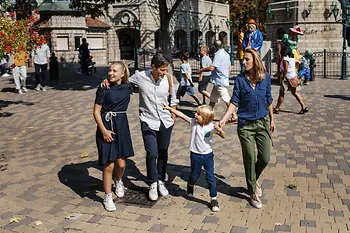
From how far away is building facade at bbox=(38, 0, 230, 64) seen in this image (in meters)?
24.9

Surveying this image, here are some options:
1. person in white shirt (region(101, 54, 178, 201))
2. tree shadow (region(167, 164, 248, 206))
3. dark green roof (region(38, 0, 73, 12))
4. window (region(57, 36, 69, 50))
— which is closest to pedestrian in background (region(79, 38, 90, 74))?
dark green roof (region(38, 0, 73, 12))

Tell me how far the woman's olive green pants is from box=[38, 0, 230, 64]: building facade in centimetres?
1575

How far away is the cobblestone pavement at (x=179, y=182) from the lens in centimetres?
464

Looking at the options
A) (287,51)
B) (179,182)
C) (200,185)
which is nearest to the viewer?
(200,185)

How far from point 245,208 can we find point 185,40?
4454 cm

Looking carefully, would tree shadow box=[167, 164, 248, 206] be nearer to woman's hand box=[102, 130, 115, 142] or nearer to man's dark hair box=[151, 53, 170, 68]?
woman's hand box=[102, 130, 115, 142]

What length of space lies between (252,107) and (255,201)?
3.65 ft

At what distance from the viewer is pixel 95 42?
32.6 metres

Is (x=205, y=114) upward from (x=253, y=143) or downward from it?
upward

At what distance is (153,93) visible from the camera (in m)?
5.20

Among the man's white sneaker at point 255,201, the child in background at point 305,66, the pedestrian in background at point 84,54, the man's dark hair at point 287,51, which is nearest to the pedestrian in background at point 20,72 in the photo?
the pedestrian in background at point 84,54

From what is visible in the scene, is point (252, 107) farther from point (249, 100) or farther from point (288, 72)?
point (288, 72)

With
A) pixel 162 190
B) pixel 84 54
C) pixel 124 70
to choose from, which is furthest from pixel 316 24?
pixel 124 70

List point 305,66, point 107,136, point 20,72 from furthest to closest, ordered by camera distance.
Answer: point 305,66, point 20,72, point 107,136
